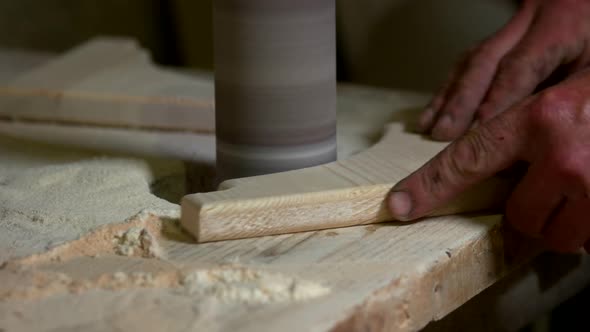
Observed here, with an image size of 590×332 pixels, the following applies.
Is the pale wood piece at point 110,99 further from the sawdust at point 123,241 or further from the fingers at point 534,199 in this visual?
the fingers at point 534,199

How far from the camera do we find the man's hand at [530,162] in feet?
3.21

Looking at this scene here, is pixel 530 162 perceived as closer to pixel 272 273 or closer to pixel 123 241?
pixel 272 273

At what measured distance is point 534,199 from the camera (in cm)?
100

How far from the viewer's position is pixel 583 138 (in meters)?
0.98

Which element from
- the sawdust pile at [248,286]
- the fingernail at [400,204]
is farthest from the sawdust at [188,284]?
the fingernail at [400,204]

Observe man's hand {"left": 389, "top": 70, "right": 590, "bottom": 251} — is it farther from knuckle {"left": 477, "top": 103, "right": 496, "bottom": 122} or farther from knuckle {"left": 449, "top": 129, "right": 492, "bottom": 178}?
knuckle {"left": 477, "top": 103, "right": 496, "bottom": 122}

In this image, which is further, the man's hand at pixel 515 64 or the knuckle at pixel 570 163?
the man's hand at pixel 515 64

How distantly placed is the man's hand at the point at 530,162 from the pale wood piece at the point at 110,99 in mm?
485

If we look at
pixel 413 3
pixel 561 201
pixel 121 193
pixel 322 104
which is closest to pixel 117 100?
pixel 121 193

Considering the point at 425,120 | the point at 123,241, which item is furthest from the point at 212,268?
the point at 425,120

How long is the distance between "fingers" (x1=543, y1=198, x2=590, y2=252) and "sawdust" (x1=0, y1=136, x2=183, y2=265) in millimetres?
461

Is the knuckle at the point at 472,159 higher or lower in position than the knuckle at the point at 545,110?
lower

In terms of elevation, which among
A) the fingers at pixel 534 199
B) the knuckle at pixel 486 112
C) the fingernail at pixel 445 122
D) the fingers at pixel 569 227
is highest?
the knuckle at pixel 486 112

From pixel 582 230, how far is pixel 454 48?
1075 mm
